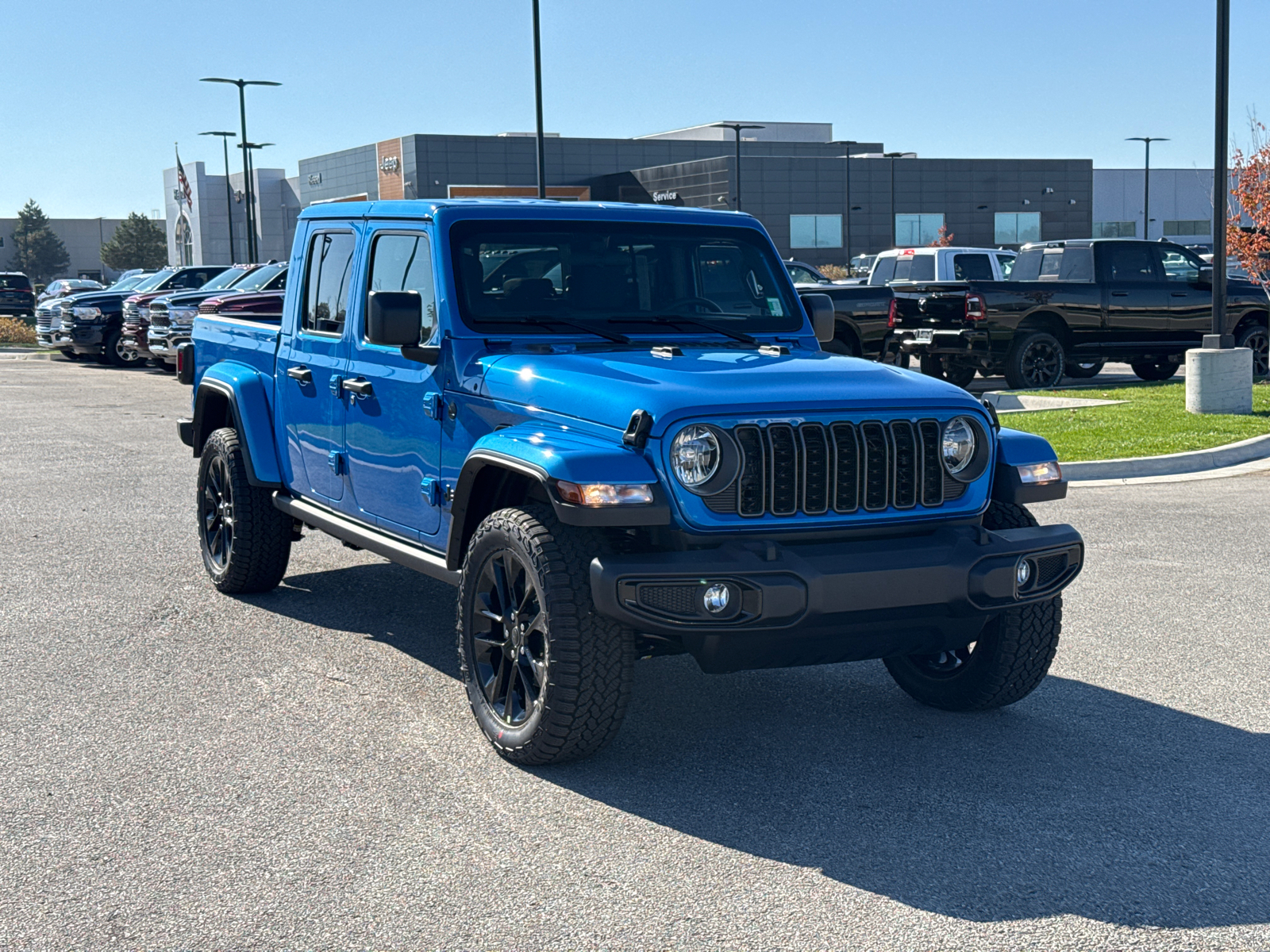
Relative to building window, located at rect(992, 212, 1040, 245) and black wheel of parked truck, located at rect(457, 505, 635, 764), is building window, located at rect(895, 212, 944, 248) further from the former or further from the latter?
black wheel of parked truck, located at rect(457, 505, 635, 764)

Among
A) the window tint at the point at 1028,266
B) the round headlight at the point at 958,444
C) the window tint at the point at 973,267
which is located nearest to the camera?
the round headlight at the point at 958,444

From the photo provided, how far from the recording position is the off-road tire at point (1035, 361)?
19.5 metres

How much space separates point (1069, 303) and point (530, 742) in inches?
641

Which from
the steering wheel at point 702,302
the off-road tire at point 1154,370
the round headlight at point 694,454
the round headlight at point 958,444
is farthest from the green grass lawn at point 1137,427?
the round headlight at point 694,454

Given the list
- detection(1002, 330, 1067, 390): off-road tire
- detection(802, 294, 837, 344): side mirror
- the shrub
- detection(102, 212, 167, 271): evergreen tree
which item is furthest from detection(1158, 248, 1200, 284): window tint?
detection(102, 212, 167, 271): evergreen tree

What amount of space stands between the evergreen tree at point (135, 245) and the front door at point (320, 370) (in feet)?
→ 472

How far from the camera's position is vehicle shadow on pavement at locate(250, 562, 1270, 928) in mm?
4188

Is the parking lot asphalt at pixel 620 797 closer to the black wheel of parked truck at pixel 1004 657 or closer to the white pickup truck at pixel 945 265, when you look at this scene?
the black wheel of parked truck at pixel 1004 657

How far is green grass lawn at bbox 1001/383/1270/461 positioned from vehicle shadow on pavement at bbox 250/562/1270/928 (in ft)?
24.7

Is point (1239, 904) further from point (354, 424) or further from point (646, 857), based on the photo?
point (354, 424)

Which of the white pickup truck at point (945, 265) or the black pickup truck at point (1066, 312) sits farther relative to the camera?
the white pickup truck at point (945, 265)

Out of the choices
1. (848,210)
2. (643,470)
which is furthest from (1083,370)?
(848,210)

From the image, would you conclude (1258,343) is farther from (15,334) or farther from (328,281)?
(15,334)

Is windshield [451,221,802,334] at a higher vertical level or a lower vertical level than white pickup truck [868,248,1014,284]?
lower
